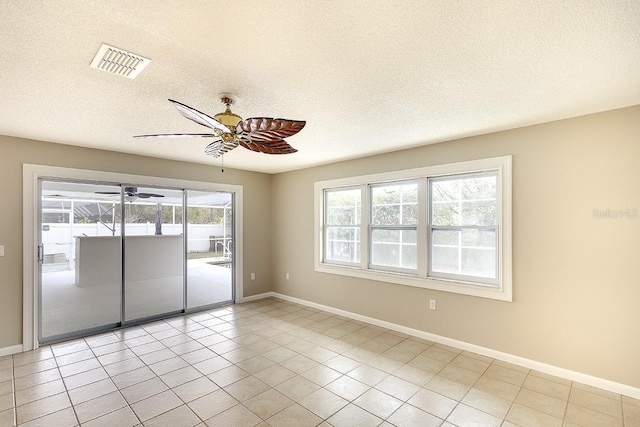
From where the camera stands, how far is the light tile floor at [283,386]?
7.70 feet

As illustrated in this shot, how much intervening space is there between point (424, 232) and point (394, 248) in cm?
57

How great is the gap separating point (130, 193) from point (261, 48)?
365 centimetres

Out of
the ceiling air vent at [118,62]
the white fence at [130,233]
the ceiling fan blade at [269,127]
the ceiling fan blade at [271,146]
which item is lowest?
the white fence at [130,233]

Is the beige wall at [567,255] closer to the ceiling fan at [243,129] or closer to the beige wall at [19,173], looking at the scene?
the ceiling fan at [243,129]

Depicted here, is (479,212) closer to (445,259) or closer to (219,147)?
(445,259)

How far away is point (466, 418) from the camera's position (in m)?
2.34

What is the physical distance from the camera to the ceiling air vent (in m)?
1.82

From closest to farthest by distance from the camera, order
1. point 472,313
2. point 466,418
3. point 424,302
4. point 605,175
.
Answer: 1. point 466,418
2. point 605,175
3. point 472,313
4. point 424,302

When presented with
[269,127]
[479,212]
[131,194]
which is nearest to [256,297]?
[131,194]

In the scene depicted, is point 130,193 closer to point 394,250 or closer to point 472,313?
point 394,250

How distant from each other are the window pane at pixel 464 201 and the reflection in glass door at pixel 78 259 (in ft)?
14.4

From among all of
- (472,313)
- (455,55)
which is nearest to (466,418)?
(472,313)

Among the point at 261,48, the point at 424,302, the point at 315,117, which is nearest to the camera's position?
the point at 261,48

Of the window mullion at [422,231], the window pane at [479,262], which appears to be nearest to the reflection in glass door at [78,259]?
the window mullion at [422,231]
